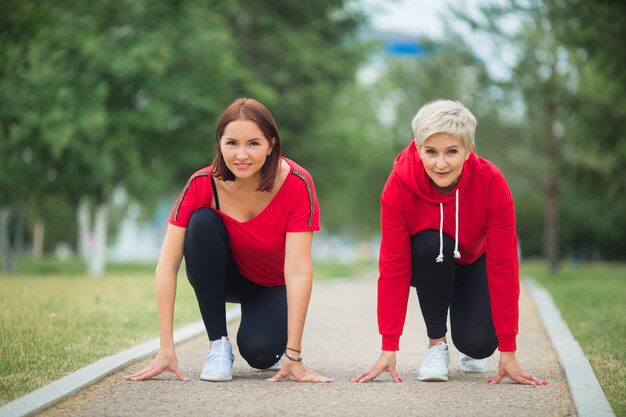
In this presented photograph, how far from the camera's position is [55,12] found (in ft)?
55.6

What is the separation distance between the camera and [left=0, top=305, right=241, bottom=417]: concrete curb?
12.7ft

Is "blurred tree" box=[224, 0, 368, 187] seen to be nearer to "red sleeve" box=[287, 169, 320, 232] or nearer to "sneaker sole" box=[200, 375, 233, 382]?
"red sleeve" box=[287, 169, 320, 232]

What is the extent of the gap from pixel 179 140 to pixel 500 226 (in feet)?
48.5

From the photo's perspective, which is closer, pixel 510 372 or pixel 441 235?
pixel 510 372

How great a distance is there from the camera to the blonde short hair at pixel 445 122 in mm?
4629

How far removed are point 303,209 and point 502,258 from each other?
42.5 inches

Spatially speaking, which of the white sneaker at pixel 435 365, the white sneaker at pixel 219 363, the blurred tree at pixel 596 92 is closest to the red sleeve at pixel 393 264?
the white sneaker at pixel 435 365

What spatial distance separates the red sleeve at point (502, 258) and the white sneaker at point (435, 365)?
14.3 inches

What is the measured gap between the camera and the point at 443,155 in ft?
15.4

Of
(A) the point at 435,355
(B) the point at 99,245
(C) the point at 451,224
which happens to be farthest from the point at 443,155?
(B) the point at 99,245

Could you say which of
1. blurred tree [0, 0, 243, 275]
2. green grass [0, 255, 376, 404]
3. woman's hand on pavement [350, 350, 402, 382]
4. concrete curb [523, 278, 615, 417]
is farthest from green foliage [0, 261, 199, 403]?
blurred tree [0, 0, 243, 275]

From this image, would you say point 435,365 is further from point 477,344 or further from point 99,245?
point 99,245

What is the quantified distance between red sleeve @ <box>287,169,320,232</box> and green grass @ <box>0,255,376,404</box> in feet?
4.70

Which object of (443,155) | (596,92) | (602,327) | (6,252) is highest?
(596,92)
